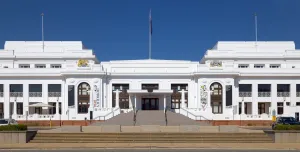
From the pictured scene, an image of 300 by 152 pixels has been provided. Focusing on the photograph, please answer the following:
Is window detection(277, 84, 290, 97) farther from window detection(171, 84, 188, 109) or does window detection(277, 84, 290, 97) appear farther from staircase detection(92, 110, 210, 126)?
staircase detection(92, 110, 210, 126)

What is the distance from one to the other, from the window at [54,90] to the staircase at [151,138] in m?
45.6

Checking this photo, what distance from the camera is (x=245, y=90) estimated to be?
82.6 meters

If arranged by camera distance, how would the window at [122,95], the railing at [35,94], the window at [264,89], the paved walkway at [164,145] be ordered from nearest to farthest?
1. the paved walkway at [164,145]
2. the window at [264,89]
3. the railing at [35,94]
4. the window at [122,95]

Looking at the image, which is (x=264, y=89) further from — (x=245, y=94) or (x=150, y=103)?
(x=150, y=103)

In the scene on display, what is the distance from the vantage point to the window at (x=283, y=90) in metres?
81.4

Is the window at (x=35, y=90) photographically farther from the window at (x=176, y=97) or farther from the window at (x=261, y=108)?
the window at (x=261, y=108)

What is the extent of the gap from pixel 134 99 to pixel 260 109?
23.0 m

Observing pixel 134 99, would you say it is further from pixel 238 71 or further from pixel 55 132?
pixel 55 132

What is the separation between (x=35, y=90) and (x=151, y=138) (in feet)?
165

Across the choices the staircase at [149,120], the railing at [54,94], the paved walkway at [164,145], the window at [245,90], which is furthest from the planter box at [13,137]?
the window at [245,90]

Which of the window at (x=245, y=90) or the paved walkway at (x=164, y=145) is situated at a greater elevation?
the window at (x=245, y=90)

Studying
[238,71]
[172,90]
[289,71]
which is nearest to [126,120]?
[172,90]

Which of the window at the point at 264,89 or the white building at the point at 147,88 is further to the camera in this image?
the window at the point at 264,89

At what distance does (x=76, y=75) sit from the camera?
8075cm
